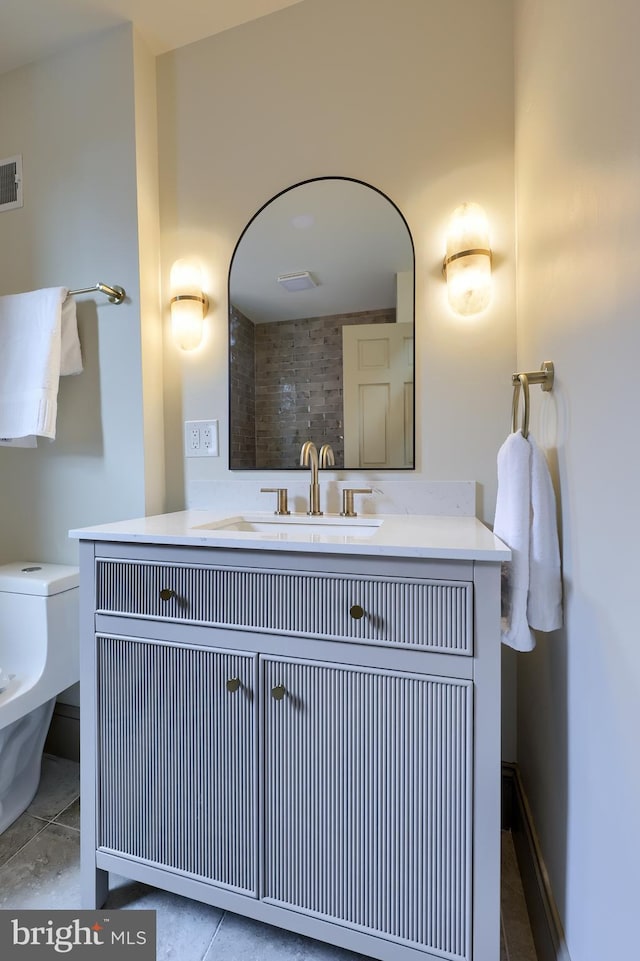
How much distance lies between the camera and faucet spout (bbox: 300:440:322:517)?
1421mm

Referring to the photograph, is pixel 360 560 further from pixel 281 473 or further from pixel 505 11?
pixel 505 11

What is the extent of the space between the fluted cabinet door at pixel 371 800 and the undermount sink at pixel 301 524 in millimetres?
465

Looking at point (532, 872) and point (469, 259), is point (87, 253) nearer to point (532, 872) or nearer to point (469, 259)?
point (469, 259)

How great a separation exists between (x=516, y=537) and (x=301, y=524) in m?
0.67

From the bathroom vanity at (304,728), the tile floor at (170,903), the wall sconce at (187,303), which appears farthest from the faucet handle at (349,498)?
the tile floor at (170,903)

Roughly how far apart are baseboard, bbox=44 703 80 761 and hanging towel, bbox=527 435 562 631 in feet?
5.48

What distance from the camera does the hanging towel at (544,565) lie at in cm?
87

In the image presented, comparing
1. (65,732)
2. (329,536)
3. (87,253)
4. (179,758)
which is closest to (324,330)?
(329,536)

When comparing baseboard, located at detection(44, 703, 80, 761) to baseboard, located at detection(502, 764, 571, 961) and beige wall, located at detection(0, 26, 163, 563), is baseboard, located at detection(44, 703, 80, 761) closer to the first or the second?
beige wall, located at detection(0, 26, 163, 563)

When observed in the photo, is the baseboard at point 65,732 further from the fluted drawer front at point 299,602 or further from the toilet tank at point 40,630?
the fluted drawer front at point 299,602

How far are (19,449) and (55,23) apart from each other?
1.46 m

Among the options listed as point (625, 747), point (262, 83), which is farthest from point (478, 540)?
point (262, 83)

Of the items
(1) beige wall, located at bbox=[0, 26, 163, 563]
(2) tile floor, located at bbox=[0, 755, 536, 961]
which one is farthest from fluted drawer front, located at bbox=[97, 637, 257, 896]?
(1) beige wall, located at bbox=[0, 26, 163, 563]

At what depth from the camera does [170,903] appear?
110 cm
